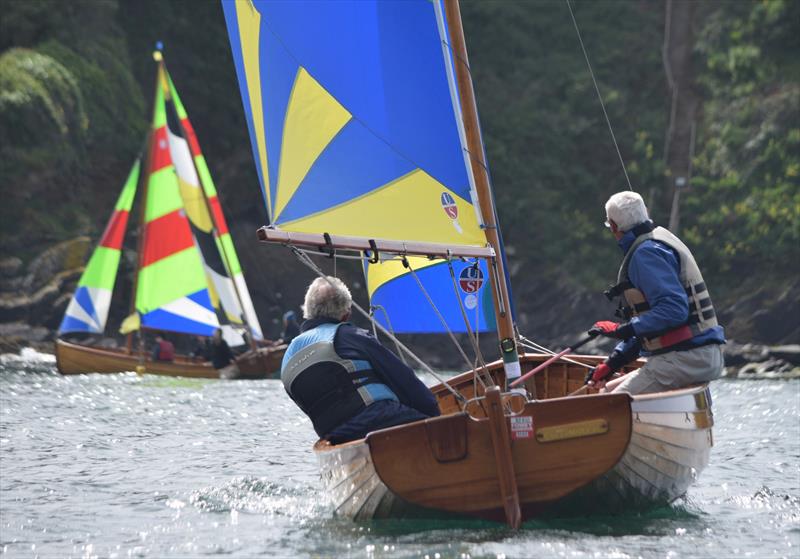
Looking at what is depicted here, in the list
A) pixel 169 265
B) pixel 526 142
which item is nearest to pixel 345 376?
pixel 169 265

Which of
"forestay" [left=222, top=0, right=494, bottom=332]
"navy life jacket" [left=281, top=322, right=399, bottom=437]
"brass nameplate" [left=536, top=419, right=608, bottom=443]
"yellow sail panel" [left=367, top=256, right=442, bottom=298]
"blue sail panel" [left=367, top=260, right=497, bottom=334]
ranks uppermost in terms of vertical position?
"forestay" [left=222, top=0, right=494, bottom=332]

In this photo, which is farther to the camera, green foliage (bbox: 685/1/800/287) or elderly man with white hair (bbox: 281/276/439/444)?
green foliage (bbox: 685/1/800/287)

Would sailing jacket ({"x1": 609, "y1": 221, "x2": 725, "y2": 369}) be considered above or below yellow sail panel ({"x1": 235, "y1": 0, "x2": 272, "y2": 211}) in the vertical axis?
below

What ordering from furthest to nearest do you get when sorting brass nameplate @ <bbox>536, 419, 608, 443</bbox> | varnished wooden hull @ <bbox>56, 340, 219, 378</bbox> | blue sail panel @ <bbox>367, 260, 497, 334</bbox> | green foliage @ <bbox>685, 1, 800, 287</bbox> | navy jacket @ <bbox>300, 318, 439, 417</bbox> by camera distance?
green foliage @ <bbox>685, 1, 800, 287</bbox>, varnished wooden hull @ <bbox>56, 340, 219, 378</bbox>, blue sail panel @ <bbox>367, 260, 497, 334</bbox>, navy jacket @ <bbox>300, 318, 439, 417</bbox>, brass nameplate @ <bbox>536, 419, 608, 443</bbox>

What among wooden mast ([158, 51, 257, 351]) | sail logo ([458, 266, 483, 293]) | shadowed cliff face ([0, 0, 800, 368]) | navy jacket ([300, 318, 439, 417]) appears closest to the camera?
navy jacket ([300, 318, 439, 417])

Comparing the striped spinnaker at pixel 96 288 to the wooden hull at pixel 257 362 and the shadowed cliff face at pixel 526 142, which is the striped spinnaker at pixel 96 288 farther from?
the wooden hull at pixel 257 362

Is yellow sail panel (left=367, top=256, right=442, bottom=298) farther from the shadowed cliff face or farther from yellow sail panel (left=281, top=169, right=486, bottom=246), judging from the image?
the shadowed cliff face

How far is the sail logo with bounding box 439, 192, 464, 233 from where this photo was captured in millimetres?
7157

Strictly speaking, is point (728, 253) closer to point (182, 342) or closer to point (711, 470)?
point (182, 342)

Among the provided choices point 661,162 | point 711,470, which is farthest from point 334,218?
point 661,162

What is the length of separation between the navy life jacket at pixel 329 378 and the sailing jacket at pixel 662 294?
141cm

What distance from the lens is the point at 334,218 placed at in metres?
7.18

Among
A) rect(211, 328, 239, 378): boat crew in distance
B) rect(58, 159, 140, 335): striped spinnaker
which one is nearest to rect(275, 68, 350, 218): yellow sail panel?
rect(211, 328, 239, 378): boat crew in distance

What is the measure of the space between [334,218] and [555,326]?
23.1 metres
